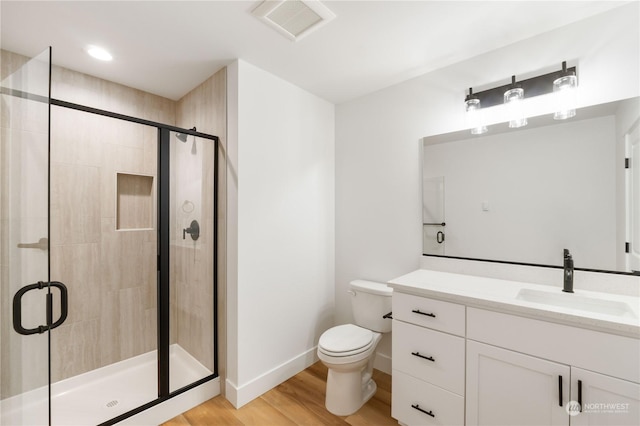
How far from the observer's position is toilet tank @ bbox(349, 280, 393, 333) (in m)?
2.17

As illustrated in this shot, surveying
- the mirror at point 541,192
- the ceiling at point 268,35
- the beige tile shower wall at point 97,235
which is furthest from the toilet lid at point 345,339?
the ceiling at point 268,35

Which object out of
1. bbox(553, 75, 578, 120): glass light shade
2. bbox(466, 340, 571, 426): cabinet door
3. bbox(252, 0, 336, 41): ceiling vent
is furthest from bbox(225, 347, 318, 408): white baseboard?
bbox(553, 75, 578, 120): glass light shade

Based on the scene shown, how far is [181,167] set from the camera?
2041 millimetres

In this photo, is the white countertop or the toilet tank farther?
the toilet tank

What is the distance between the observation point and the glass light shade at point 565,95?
5.26ft

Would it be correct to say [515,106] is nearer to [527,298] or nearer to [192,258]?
[527,298]

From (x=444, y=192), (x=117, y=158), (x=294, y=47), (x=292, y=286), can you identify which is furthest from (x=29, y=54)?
(x=444, y=192)

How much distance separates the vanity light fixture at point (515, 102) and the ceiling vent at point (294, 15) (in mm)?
1212

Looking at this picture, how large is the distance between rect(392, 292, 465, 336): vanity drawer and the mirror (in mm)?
607

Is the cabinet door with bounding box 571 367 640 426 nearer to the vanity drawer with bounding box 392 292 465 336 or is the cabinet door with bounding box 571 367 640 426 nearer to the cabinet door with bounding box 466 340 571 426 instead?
the cabinet door with bounding box 466 340 571 426

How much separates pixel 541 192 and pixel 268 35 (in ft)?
6.43

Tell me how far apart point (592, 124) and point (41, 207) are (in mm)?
2763

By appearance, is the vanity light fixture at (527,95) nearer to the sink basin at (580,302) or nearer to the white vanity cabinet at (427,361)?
the sink basin at (580,302)

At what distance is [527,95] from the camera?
177 centimetres
